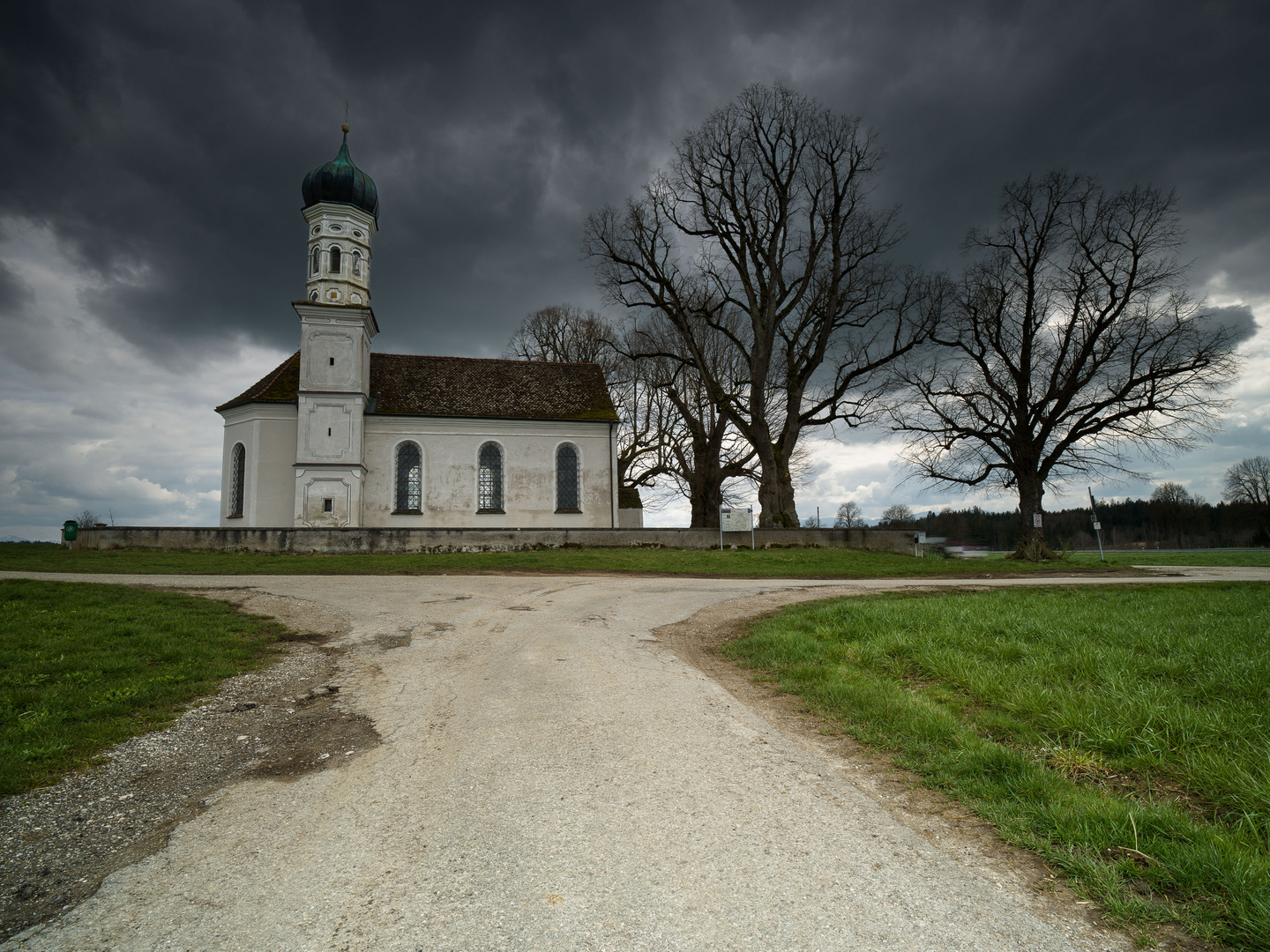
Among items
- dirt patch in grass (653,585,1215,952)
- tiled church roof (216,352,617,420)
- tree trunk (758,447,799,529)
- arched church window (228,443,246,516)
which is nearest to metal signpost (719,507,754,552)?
tree trunk (758,447,799,529)

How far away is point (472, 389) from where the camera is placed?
34.4 metres

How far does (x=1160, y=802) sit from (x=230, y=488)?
1382 inches

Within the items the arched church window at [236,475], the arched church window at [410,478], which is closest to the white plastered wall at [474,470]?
the arched church window at [410,478]

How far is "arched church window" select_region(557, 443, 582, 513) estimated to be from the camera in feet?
109

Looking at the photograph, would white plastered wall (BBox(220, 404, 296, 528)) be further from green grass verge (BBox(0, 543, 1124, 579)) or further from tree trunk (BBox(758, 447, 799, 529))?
tree trunk (BBox(758, 447, 799, 529))

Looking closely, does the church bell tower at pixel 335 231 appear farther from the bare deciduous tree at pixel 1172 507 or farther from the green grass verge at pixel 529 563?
the bare deciduous tree at pixel 1172 507

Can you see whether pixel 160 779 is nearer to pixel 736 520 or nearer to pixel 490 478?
pixel 736 520

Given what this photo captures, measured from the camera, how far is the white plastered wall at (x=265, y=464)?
1164 inches

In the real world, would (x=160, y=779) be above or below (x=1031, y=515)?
below

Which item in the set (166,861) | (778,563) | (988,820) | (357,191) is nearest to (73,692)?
(166,861)

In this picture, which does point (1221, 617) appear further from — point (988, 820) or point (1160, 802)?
point (988, 820)

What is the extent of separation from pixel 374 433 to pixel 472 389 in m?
5.63

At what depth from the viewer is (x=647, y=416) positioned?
3841cm

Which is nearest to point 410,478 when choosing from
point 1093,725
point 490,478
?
point 490,478
